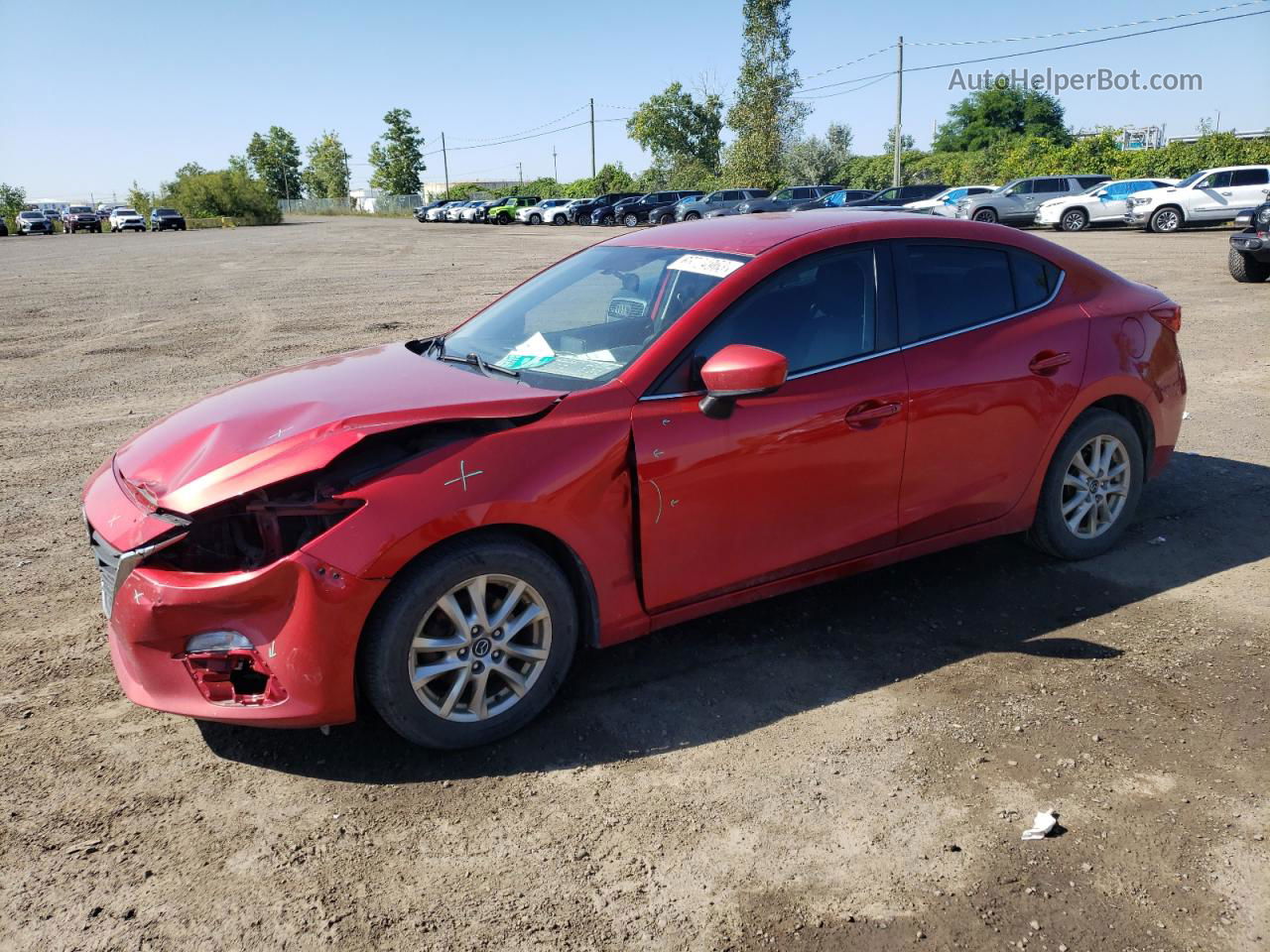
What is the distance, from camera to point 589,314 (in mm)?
4148

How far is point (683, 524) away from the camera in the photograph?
11.5 feet

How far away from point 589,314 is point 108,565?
2.04 m

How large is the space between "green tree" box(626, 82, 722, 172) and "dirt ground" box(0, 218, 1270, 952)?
7682cm

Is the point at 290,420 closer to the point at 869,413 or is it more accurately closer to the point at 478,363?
the point at 478,363

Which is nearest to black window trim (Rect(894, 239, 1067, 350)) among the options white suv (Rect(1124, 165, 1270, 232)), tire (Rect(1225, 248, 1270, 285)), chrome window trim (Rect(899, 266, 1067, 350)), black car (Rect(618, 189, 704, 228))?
chrome window trim (Rect(899, 266, 1067, 350))

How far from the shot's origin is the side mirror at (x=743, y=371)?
11.0 feet

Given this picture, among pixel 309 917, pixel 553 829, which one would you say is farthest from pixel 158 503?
pixel 553 829

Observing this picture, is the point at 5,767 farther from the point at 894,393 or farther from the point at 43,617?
the point at 894,393

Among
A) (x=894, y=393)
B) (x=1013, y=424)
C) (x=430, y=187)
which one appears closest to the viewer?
(x=894, y=393)

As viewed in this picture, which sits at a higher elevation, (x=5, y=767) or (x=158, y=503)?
(x=158, y=503)

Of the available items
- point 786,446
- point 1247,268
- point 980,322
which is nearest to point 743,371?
point 786,446

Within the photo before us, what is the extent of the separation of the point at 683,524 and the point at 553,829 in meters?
1.13

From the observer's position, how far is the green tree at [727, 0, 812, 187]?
61.3 metres

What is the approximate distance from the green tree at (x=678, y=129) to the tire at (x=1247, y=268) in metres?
64.6
